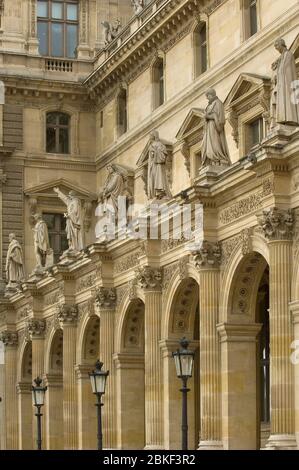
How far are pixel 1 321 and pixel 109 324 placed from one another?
46.5 ft

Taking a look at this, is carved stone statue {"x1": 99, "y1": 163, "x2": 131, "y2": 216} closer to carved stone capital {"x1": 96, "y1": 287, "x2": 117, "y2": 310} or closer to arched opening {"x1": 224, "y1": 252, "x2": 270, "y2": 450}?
carved stone capital {"x1": 96, "y1": 287, "x2": 117, "y2": 310}

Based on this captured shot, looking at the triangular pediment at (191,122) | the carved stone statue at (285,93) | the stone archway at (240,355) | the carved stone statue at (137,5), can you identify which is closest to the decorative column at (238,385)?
the stone archway at (240,355)

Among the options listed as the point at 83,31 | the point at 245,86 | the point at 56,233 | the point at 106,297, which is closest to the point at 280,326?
the point at 245,86

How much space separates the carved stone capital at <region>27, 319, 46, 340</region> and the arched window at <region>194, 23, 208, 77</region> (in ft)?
43.1

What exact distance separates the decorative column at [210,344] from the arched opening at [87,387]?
12821 mm

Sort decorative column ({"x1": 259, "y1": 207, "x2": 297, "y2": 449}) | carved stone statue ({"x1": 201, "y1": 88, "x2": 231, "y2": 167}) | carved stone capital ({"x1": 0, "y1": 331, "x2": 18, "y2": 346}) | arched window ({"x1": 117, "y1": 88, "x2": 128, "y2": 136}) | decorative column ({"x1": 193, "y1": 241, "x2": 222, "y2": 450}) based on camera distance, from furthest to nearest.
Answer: carved stone capital ({"x1": 0, "y1": 331, "x2": 18, "y2": 346}) < arched window ({"x1": 117, "y1": 88, "x2": 128, "y2": 136}) < carved stone statue ({"x1": 201, "y1": 88, "x2": 231, "y2": 167}) < decorative column ({"x1": 193, "y1": 241, "x2": 222, "y2": 450}) < decorative column ({"x1": 259, "y1": 207, "x2": 297, "y2": 449})

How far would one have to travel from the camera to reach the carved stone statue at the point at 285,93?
41469mm

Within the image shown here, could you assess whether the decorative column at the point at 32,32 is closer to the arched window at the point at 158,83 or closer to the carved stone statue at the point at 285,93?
the arched window at the point at 158,83

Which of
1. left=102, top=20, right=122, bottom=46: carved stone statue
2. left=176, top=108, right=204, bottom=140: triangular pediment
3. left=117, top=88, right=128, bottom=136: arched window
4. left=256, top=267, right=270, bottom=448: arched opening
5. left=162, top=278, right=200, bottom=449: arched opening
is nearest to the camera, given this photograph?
left=162, top=278, right=200, bottom=449: arched opening

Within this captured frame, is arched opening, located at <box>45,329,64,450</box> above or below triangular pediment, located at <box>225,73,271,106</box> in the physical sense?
below

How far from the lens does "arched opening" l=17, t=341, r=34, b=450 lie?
218 feet

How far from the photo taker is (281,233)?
4159 centimetres

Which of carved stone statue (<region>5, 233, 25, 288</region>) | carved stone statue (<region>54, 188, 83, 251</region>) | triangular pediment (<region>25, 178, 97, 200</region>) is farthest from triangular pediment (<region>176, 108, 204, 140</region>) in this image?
triangular pediment (<region>25, 178, 97, 200</region>)
